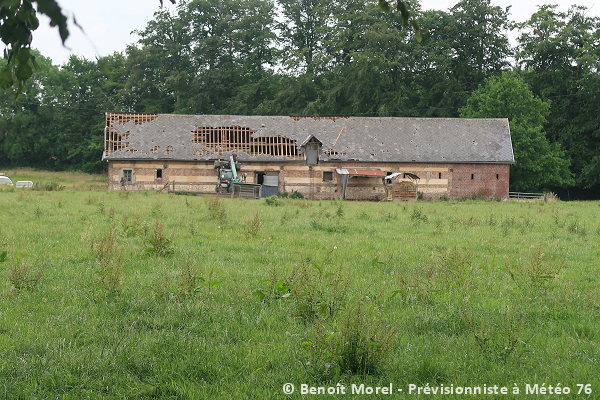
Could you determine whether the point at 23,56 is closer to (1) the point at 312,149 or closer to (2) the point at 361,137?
(1) the point at 312,149

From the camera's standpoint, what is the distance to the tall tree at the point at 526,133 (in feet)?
135

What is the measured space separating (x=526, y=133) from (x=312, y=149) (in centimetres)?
1864

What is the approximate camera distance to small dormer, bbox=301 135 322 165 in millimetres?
38094

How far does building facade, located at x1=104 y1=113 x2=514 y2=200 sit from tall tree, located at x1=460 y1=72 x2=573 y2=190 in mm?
2764

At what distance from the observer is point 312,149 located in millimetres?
38312

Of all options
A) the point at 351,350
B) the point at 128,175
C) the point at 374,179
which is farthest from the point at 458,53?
the point at 351,350

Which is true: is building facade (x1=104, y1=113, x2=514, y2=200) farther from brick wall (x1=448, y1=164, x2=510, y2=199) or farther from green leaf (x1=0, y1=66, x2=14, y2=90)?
green leaf (x1=0, y1=66, x2=14, y2=90)

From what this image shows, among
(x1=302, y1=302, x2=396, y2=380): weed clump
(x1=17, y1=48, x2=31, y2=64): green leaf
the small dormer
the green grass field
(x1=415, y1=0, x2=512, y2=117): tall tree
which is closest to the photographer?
(x1=17, y1=48, x2=31, y2=64): green leaf

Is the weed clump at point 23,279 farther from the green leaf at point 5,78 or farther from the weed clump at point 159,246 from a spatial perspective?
the green leaf at point 5,78

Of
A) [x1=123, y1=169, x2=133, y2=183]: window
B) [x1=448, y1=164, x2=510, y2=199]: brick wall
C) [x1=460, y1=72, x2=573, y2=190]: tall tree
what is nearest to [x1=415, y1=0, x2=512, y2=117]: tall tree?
[x1=460, y1=72, x2=573, y2=190]: tall tree

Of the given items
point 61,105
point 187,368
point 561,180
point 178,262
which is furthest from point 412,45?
point 187,368

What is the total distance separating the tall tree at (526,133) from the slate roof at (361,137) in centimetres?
242

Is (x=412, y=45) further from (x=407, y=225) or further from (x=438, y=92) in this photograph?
(x=407, y=225)

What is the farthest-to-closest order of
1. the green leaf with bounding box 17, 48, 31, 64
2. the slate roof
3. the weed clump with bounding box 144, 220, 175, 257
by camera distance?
1. the slate roof
2. the weed clump with bounding box 144, 220, 175, 257
3. the green leaf with bounding box 17, 48, 31, 64
